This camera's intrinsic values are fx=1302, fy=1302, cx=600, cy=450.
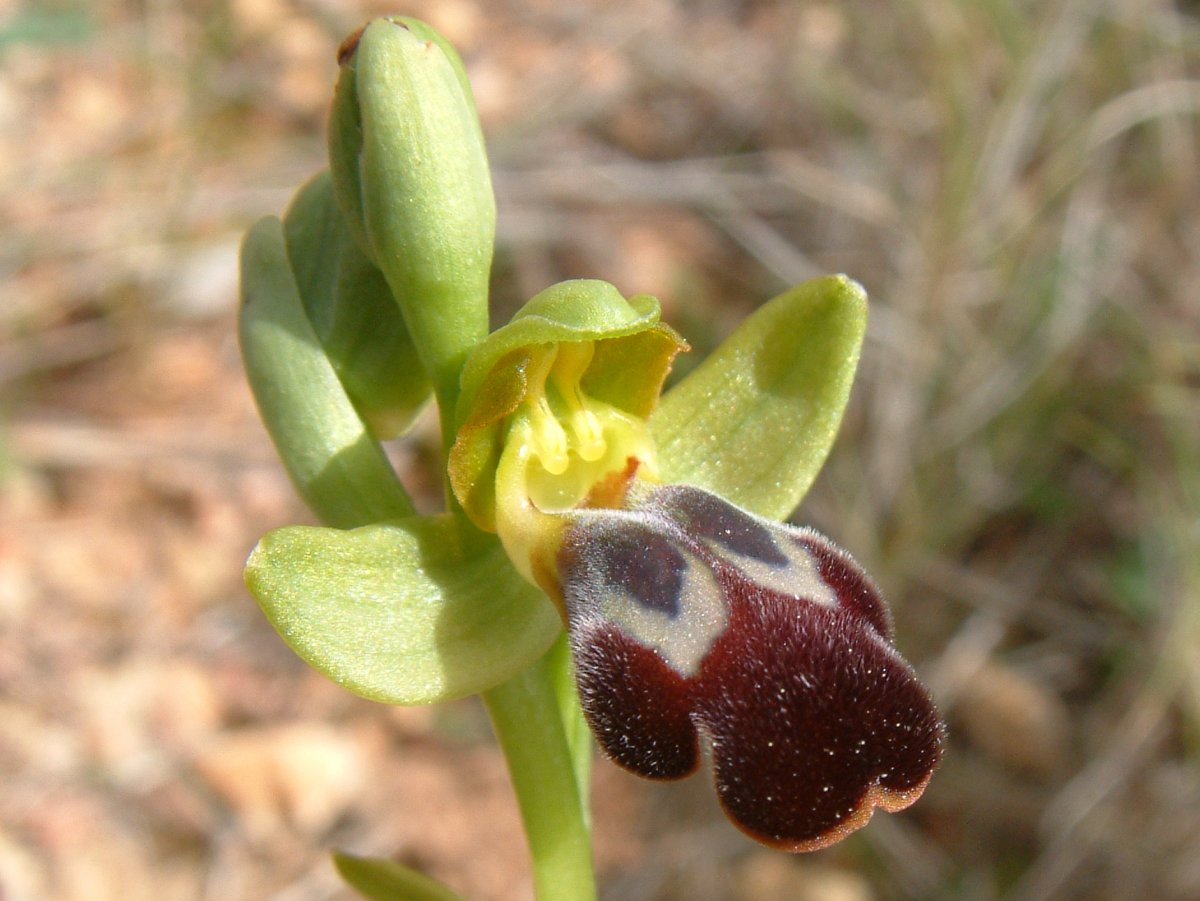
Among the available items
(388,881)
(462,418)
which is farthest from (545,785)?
(462,418)

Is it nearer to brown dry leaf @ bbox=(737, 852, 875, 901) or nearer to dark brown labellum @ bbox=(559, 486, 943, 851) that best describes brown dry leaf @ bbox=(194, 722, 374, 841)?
brown dry leaf @ bbox=(737, 852, 875, 901)

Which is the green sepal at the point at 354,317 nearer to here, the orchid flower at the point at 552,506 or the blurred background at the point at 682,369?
the orchid flower at the point at 552,506

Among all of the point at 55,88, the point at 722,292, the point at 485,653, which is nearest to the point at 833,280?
the point at 485,653

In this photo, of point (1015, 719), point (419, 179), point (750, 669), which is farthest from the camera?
point (1015, 719)

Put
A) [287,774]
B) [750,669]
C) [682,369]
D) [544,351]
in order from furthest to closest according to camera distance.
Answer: [682,369], [287,774], [544,351], [750,669]

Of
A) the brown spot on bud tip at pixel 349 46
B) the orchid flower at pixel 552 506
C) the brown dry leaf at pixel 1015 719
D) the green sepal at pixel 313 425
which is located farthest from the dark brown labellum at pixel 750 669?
the brown dry leaf at pixel 1015 719

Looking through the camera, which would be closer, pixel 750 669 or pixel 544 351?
pixel 750 669

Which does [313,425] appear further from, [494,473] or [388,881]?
[388,881]
